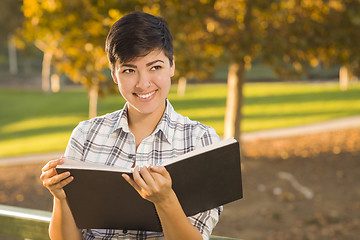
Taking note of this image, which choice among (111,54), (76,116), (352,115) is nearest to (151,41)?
(111,54)

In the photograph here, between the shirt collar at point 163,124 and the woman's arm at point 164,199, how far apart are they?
14.6 inches

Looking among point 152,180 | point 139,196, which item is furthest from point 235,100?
point 152,180

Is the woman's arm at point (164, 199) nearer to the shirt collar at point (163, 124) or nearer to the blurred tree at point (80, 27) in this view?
the shirt collar at point (163, 124)

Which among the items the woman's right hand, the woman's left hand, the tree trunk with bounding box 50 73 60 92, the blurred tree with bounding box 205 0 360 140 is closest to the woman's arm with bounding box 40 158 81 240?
the woman's right hand

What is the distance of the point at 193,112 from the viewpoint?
710 inches

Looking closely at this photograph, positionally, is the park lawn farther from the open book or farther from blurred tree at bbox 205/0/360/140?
the open book

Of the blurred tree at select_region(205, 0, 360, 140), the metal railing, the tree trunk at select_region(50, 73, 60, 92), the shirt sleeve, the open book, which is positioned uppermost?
the tree trunk at select_region(50, 73, 60, 92)

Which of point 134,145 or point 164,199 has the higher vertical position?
point 134,145

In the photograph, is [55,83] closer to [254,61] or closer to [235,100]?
[235,100]

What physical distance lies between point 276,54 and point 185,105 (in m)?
14.2

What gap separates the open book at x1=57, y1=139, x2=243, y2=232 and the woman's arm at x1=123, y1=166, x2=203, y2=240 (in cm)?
4

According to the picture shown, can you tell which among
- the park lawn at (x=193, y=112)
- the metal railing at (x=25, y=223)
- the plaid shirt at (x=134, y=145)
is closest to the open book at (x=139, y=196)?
the plaid shirt at (x=134, y=145)

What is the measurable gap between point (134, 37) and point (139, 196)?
625 millimetres

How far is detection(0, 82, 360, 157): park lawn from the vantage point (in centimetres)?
1358
